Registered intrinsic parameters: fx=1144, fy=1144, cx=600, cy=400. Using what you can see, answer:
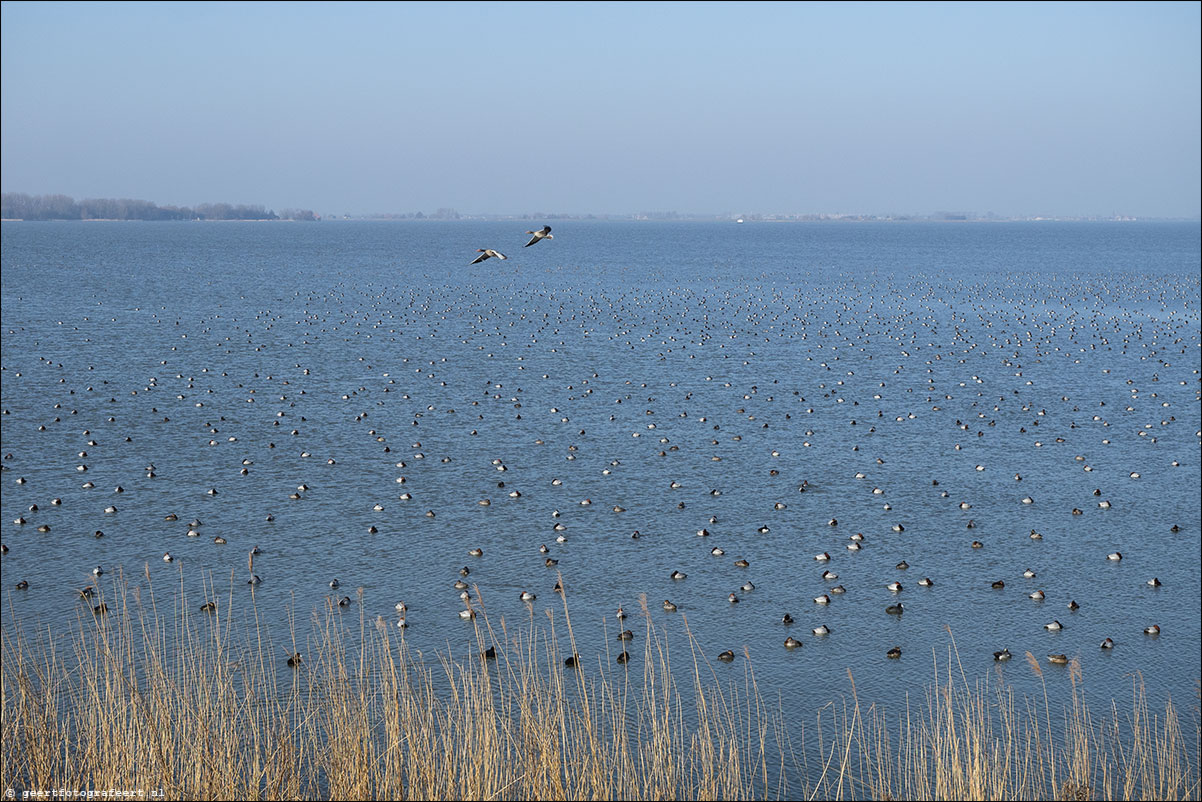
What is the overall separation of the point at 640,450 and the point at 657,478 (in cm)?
521

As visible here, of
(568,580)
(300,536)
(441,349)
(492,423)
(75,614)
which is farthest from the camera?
(441,349)

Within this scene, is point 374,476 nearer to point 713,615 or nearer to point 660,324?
point 713,615

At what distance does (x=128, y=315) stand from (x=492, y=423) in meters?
63.1

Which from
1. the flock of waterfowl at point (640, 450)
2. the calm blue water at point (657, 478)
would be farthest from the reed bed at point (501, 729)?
the flock of waterfowl at point (640, 450)

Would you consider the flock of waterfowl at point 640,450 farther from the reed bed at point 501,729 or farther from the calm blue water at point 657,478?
the reed bed at point 501,729

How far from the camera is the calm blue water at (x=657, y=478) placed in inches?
1471

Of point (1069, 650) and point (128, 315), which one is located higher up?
point (128, 315)

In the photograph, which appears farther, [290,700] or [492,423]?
[492,423]

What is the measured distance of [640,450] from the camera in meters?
58.4

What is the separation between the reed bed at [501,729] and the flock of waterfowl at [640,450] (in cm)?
244

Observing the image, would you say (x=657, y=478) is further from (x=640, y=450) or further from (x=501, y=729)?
(x=501, y=729)

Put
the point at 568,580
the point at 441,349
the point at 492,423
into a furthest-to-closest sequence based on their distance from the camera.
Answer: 1. the point at 441,349
2. the point at 492,423
3. the point at 568,580

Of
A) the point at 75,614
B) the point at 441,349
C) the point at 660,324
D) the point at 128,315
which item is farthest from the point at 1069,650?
the point at 128,315

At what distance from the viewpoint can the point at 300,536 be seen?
45.0m
